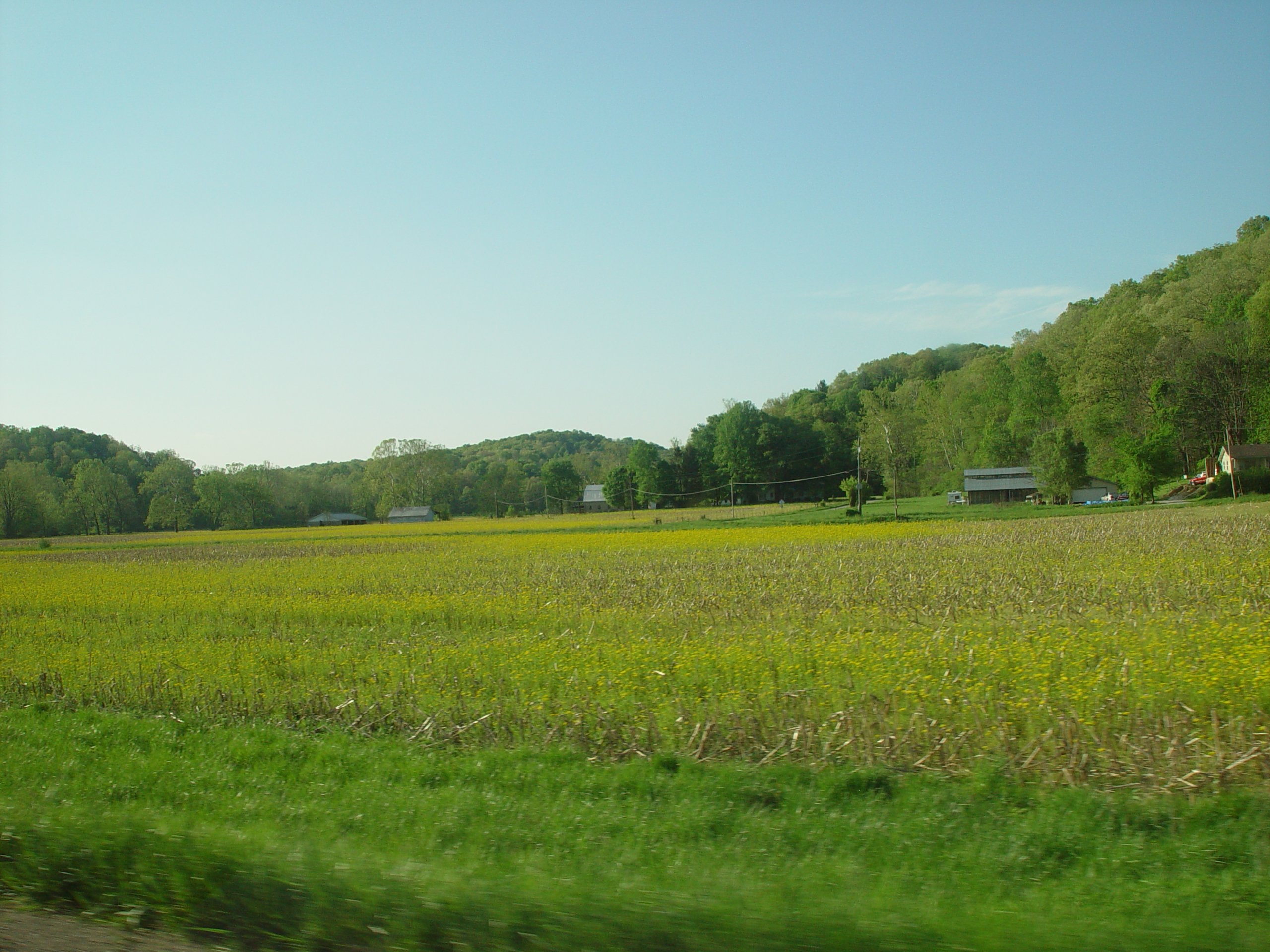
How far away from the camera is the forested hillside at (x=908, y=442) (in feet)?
245

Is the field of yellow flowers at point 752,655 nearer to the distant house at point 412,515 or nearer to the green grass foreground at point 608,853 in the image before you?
the green grass foreground at point 608,853

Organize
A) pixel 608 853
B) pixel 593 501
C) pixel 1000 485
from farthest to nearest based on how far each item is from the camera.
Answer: pixel 593 501, pixel 1000 485, pixel 608 853

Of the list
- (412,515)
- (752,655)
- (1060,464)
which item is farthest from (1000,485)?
(752,655)

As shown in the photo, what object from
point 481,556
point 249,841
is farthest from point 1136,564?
point 481,556

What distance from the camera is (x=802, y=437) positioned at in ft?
418

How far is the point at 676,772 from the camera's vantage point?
7551 mm

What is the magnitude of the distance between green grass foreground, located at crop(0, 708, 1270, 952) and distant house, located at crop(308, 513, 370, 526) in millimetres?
133972

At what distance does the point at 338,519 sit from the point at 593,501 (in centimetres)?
4564

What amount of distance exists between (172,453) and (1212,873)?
508ft

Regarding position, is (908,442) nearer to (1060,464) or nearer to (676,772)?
(1060,464)

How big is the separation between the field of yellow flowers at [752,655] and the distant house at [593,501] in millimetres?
118619

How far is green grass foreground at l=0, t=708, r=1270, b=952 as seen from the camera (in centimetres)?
404

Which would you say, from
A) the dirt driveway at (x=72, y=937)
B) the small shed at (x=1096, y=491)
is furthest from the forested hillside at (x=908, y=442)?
the dirt driveway at (x=72, y=937)

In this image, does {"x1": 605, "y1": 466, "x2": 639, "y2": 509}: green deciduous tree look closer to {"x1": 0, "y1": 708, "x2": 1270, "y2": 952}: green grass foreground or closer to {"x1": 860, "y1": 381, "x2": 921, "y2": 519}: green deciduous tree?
{"x1": 860, "y1": 381, "x2": 921, "y2": 519}: green deciduous tree
